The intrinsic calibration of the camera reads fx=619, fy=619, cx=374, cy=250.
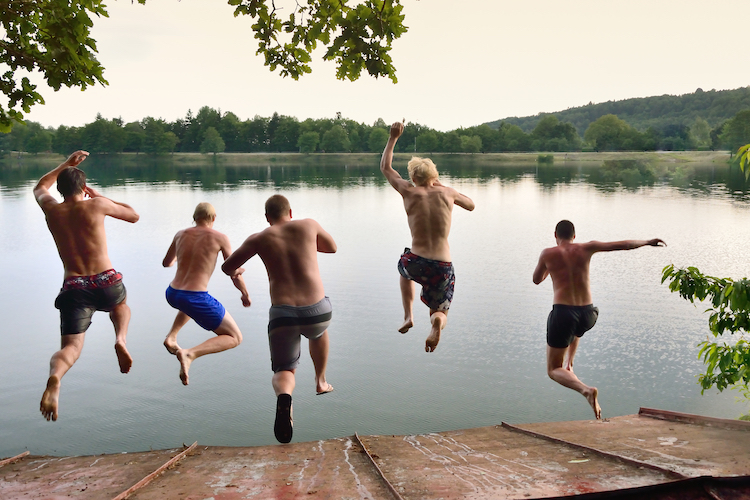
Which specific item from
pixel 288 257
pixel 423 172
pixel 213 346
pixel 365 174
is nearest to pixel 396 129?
pixel 423 172

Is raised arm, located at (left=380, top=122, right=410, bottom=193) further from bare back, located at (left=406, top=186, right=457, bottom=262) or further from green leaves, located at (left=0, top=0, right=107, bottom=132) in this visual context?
green leaves, located at (left=0, top=0, right=107, bottom=132)

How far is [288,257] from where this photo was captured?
542 centimetres

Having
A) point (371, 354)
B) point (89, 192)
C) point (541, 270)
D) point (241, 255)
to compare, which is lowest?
point (371, 354)

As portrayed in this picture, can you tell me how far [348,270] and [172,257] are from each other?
937 inches

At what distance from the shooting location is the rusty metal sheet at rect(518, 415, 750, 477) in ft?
25.3

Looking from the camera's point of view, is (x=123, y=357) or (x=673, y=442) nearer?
(x=123, y=357)

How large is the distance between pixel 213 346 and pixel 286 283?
1285 mm

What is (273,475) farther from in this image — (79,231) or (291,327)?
(79,231)

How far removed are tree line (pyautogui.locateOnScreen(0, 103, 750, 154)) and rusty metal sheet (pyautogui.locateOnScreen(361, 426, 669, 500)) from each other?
102 meters

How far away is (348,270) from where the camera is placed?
99.4 ft

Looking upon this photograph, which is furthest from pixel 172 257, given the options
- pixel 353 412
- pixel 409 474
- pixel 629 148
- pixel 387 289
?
pixel 629 148

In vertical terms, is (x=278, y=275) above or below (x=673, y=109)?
below

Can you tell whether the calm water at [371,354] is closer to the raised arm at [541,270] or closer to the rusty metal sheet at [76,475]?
the rusty metal sheet at [76,475]

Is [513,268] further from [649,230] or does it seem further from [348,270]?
[649,230]
